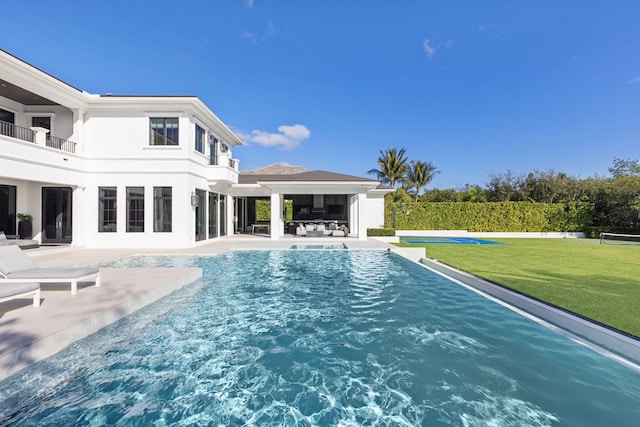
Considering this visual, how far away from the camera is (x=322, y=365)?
155 inches

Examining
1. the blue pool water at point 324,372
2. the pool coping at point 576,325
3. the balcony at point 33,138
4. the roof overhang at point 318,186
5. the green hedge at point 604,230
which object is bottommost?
the blue pool water at point 324,372

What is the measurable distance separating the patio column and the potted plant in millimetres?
11989

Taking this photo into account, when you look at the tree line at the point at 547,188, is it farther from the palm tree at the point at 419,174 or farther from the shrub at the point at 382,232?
the shrub at the point at 382,232

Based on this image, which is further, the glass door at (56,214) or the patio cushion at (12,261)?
the glass door at (56,214)

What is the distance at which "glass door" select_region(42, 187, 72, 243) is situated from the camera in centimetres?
1444

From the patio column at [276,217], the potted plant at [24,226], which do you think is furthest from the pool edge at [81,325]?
the potted plant at [24,226]

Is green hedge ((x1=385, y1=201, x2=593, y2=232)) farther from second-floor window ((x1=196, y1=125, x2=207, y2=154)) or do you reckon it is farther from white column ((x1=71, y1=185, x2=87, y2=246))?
white column ((x1=71, y1=185, x2=87, y2=246))

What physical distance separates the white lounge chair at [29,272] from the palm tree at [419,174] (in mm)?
42389

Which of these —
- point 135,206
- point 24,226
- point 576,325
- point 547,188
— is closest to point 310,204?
point 135,206

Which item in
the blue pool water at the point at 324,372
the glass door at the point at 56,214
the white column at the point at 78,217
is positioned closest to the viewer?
the blue pool water at the point at 324,372

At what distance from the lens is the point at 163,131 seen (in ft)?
48.5

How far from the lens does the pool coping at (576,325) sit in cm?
384

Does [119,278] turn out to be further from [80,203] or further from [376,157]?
[376,157]

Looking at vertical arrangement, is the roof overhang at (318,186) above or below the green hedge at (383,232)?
above
